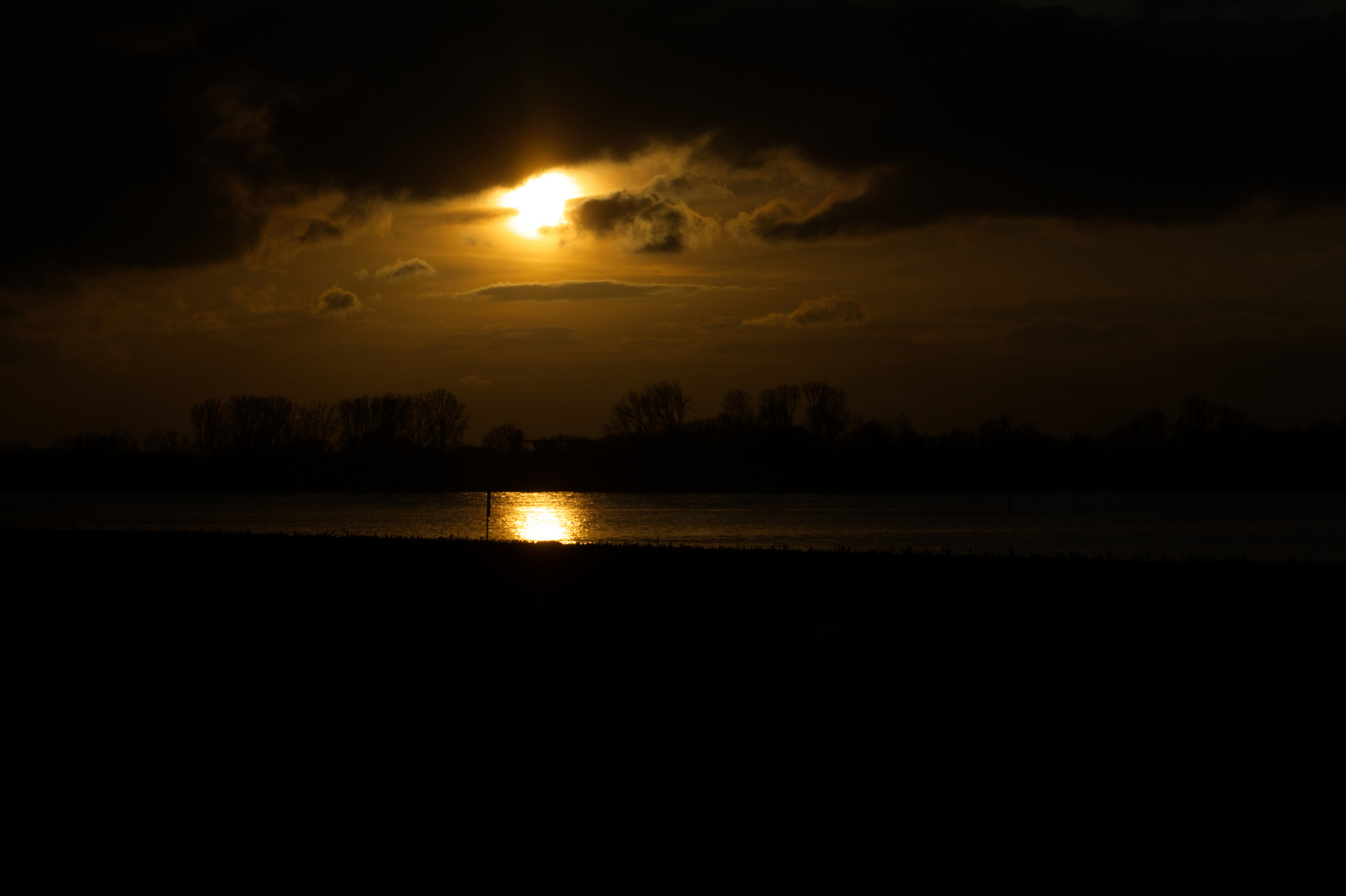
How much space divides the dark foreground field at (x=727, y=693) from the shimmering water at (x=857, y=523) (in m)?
20.6

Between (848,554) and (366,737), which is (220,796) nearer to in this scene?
(366,737)

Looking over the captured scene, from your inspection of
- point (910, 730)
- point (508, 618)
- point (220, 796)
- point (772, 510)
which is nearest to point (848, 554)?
point (508, 618)

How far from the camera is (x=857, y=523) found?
216ft

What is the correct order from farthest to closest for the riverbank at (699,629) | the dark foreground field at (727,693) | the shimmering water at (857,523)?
the shimmering water at (857,523)
the riverbank at (699,629)
the dark foreground field at (727,693)

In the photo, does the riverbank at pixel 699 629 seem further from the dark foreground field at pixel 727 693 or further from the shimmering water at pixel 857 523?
the shimmering water at pixel 857 523

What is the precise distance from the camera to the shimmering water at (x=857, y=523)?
46312mm

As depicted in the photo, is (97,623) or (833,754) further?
(97,623)

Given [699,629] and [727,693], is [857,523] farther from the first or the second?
[727,693]

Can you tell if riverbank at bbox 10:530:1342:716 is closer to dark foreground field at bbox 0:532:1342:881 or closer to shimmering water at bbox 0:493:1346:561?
dark foreground field at bbox 0:532:1342:881

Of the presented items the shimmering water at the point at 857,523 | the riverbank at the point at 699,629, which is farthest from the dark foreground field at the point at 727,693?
the shimmering water at the point at 857,523

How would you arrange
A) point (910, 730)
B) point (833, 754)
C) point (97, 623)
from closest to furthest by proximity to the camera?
point (833, 754) → point (910, 730) → point (97, 623)

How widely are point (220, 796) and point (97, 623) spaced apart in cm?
890

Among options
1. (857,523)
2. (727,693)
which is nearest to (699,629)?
(727,693)

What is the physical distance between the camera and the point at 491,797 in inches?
290
